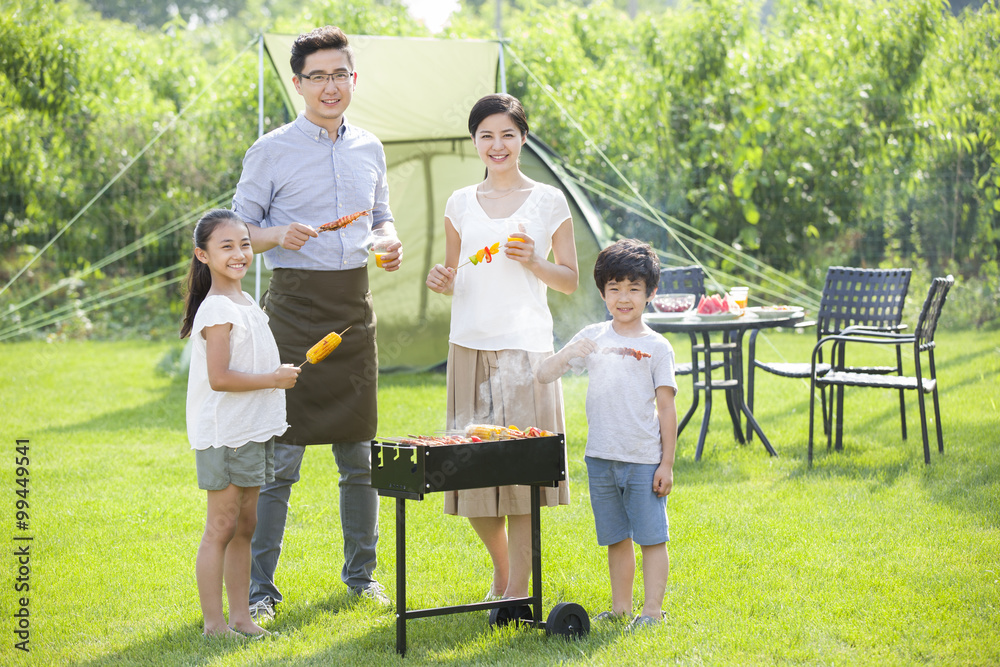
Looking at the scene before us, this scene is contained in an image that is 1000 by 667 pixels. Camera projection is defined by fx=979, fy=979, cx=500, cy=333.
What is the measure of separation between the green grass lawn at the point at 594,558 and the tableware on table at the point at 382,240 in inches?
45.0

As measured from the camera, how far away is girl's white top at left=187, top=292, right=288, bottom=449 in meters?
2.81

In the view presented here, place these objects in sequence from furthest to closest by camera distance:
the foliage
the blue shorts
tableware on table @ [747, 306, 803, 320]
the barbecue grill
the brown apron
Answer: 1. the foliage
2. tableware on table @ [747, 306, 803, 320]
3. the brown apron
4. the blue shorts
5. the barbecue grill

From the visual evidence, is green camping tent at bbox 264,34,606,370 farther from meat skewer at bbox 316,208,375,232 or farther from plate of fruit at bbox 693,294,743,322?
meat skewer at bbox 316,208,375,232

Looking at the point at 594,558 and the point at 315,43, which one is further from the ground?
the point at 315,43

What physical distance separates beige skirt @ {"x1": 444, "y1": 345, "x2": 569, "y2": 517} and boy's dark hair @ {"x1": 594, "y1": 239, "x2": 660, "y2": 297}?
12.3 inches

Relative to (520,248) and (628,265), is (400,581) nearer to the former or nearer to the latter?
(520,248)

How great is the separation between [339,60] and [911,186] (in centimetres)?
781

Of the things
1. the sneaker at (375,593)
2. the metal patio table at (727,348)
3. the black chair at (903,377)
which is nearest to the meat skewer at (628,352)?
the sneaker at (375,593)

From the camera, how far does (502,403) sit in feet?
9.80

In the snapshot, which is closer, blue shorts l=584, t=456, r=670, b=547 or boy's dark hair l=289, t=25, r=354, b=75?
blue shorts l=584, t=456, r=670, b=547

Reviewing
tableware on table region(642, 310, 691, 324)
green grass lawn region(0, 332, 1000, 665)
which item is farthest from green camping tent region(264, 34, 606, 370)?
tableware on table region(642, 310, 691, 324)

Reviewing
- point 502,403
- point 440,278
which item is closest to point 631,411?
point 502,403

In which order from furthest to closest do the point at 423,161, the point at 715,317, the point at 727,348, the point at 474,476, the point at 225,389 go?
the point at 423,161 → the point at 727,348 → the point at 715,317 → the point at 225,389 → the point at 474,476

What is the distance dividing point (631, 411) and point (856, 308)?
2866 millimetres
